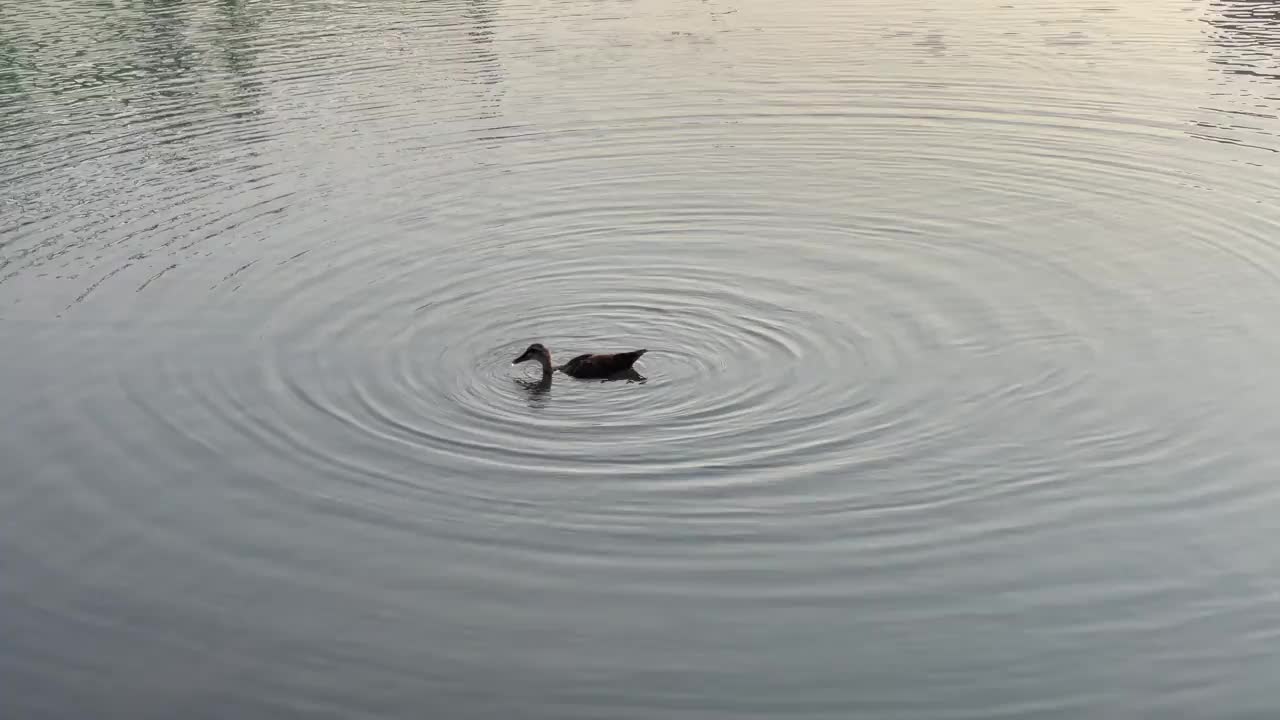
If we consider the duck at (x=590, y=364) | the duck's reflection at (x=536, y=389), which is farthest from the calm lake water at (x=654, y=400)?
the duck at (x=590, y=364)

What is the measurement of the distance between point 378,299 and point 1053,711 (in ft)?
33.6

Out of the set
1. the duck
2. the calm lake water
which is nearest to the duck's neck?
the duck

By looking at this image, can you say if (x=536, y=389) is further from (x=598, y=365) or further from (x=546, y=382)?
(x=598, y=365)

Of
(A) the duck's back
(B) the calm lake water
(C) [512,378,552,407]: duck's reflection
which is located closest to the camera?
(B) the calm lake water

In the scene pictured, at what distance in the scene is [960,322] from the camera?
621 inches

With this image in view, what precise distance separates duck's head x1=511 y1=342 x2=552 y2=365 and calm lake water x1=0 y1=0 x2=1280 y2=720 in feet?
0.65

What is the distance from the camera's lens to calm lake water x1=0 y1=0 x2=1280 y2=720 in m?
9.99

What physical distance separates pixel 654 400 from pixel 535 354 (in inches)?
58.0

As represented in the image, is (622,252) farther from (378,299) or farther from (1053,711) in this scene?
(1053,711)

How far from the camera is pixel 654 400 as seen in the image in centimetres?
1401

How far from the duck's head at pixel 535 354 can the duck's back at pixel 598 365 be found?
27 cm

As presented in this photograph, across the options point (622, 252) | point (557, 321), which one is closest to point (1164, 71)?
point (622, 252)

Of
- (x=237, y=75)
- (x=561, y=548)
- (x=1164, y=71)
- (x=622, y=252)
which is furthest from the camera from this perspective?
(x=237, y=75)

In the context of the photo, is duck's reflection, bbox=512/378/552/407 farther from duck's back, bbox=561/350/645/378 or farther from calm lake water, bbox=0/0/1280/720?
duck's back, bbox=561/350/645/378
